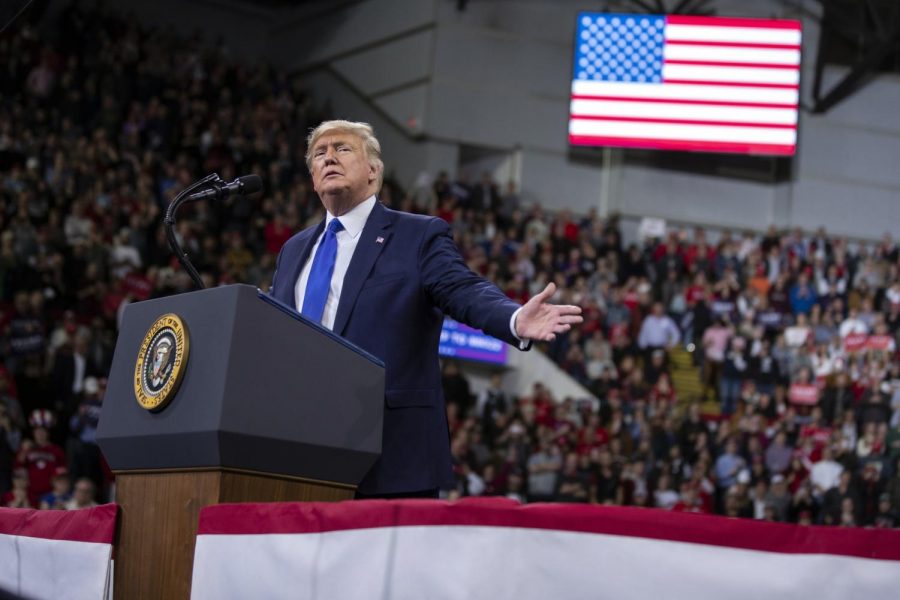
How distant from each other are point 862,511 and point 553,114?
387 inches

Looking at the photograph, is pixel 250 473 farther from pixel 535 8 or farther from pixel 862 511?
pixel 535 8

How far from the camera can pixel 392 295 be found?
296 centimetres

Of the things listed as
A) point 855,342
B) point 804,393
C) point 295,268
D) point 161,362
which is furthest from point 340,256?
point 855,342

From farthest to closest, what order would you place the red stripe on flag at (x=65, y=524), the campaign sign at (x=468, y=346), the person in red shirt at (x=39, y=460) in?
the campaign sign at (x=468, y=346)
the person in red shirt at (x=39, y=460)
the red stripe on flag at (x=65, y=524)

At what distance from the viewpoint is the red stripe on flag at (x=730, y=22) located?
1834 cm

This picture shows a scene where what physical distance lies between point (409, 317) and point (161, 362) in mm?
603

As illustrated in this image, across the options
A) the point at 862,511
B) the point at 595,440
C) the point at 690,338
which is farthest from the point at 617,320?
the point at 862,511

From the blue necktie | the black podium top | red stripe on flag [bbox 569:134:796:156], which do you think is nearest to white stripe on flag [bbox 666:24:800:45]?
red stripe on flag [bbox 569:134:796:156]

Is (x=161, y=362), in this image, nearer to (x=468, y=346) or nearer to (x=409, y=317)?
(x=409, y=317)

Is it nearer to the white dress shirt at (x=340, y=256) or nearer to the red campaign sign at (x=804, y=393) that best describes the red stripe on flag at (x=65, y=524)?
the white dress shirt at (x=340, y=256)

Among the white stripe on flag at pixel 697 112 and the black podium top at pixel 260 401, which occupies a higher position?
the white stripe on flag at pixel 697 112

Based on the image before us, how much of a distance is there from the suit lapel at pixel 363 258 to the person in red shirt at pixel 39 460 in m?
6.76

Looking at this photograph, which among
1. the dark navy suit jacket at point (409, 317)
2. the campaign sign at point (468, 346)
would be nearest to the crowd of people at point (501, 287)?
the campaign sign at point (468, 346)

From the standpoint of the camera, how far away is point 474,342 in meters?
15.4
